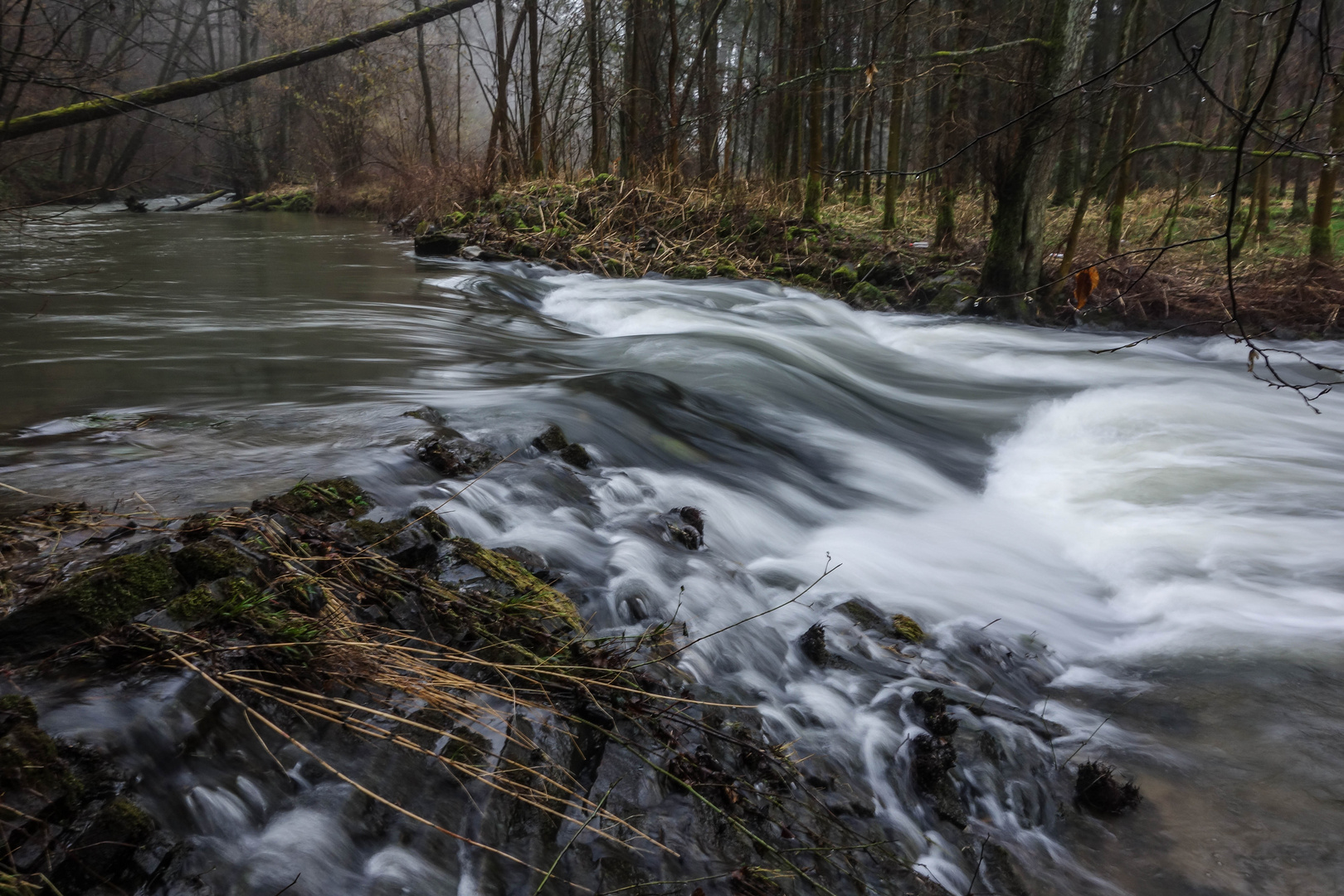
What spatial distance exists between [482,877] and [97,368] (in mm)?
5771

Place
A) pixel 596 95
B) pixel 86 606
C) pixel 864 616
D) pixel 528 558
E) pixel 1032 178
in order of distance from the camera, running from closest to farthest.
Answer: pixel 86 606 → pixel 528 558 → pixel 864 616 → pixel 1032 178 → pixel 596 95

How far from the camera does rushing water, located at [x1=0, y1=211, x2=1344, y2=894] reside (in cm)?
327

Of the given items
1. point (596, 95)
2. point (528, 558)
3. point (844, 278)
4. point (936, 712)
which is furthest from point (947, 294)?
point (528, 558)

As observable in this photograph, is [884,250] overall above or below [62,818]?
above

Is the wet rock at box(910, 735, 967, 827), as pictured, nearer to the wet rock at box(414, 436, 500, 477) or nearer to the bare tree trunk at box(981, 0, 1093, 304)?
the wet rock at box(414, 436, 500, 477)

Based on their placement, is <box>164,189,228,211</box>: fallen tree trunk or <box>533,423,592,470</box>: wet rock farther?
<box>164,189,228,211</box>: fallen tree trunk

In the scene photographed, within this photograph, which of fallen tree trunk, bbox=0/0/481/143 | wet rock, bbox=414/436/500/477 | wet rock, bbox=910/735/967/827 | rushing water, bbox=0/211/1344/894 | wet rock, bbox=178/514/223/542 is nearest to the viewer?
wet rock, bbox=178/514/223/542

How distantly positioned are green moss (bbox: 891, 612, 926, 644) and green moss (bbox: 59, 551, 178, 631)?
10.1 ft

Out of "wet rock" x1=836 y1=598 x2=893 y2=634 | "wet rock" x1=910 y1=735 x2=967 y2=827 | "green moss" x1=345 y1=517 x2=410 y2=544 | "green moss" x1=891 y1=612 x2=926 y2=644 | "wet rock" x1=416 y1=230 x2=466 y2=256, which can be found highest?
"wet rock" x1=416 y1=230 x2=466 y2=256

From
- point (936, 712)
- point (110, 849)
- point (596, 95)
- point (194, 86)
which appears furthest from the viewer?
point (596, 95)

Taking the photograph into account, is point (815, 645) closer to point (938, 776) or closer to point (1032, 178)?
point (938, 776)

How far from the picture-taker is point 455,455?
4.39 metres

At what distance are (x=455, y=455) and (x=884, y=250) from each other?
1024 centimetres

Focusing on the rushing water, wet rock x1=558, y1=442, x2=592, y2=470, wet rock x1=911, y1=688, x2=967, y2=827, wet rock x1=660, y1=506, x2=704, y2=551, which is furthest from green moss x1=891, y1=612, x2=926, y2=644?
wet rock x1=558, y1=442, x2=592, y2=470
